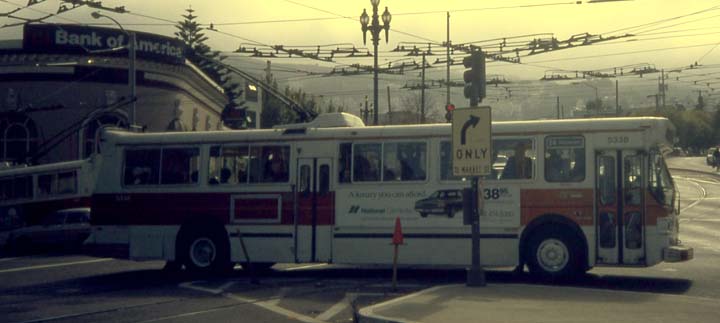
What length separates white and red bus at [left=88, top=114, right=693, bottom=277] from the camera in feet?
56.2

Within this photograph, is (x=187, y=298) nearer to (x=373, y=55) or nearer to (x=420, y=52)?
(x=373, y=55)

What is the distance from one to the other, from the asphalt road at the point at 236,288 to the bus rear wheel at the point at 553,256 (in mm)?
430

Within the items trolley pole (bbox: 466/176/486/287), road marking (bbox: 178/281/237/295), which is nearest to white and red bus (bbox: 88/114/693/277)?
road marking (bbox: 178/281/237/295)

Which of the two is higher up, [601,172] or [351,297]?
[601,172]

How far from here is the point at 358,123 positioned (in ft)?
66.7

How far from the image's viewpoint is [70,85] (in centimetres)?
4603

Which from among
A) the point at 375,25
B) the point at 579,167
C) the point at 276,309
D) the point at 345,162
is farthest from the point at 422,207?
the point at 375,25

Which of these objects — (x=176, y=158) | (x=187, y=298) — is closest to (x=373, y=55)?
(x=176, y=158)

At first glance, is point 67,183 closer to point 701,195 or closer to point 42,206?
point 42,206

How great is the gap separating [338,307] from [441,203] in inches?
172

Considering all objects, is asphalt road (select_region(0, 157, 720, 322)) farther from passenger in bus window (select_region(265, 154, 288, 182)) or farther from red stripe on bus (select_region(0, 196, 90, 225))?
red stripe on bus (select_region(0, 196, 90, 225))

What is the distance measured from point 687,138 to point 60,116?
A: 7477 centimetres

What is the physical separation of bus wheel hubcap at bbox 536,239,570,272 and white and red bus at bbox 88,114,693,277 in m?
0.02

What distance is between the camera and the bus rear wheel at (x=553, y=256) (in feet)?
56.4
